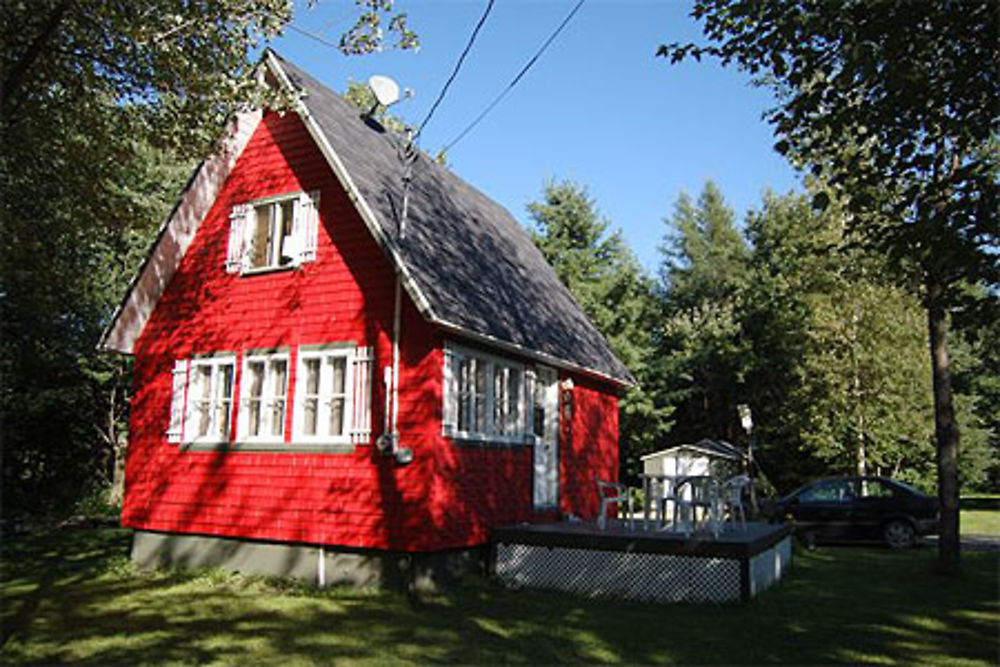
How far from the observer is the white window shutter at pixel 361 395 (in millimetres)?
10305

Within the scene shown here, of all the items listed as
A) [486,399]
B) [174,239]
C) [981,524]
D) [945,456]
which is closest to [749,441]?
[981,524]

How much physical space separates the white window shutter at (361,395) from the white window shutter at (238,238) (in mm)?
3180

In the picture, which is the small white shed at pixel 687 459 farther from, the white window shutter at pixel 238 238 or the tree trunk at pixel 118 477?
the tree trunk at pixel 118 477

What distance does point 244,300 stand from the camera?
1206 cm

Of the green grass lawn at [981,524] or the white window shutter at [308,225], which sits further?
the green grass lawn at [981,524]

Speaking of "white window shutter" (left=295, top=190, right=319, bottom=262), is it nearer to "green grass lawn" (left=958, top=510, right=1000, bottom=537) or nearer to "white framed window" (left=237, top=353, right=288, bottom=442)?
"white framed window" (left=237, top=353, right=288, bottom=442)

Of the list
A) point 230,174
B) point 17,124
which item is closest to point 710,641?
point 230,174

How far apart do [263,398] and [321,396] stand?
1191 mm

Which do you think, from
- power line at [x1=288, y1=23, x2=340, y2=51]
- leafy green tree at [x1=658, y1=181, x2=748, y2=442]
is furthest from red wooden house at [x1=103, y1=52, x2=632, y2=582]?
leafy green tree at [x1=658, y1=181, x2=748, y2=442]

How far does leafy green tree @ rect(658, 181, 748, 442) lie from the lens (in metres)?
32.5

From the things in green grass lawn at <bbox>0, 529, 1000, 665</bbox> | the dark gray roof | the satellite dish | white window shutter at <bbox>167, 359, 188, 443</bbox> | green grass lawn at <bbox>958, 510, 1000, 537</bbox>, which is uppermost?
the satellite dish

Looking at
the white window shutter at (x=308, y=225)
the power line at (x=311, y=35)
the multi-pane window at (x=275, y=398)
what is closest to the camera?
the power line at (x=311, y=35)

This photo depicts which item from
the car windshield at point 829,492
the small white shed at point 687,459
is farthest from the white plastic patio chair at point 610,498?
the small white shed at point 687,459

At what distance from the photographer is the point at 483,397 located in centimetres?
1130
